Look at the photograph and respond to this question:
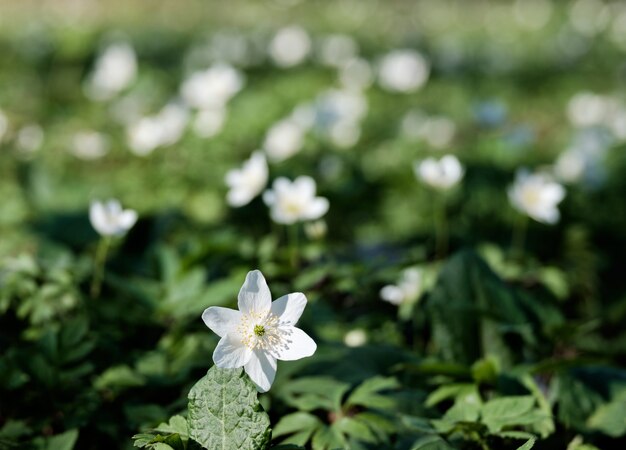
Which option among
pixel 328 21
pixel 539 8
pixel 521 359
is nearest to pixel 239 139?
pixel 521 359

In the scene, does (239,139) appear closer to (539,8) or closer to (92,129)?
(92,129)

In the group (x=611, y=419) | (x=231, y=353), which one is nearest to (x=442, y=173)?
(x=611, y=419)

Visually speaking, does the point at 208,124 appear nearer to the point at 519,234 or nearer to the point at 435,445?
the point at 519,234

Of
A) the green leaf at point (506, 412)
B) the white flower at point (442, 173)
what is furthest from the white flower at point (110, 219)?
the green leaf at point (506, 412)

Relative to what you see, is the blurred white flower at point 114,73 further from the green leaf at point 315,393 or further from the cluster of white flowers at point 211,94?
the green leaf at point 315,393

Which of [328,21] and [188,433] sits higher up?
[328,21]

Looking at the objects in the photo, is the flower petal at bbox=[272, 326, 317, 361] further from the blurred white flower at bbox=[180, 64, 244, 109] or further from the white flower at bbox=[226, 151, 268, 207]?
the blurred white flower at bbox=[180, 64, 244, 109]

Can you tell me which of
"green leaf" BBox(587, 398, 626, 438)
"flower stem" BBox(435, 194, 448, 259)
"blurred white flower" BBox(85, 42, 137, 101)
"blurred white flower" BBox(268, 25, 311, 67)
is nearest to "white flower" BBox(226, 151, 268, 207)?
"flower stem" BBox(435, 194, 448, 259)
